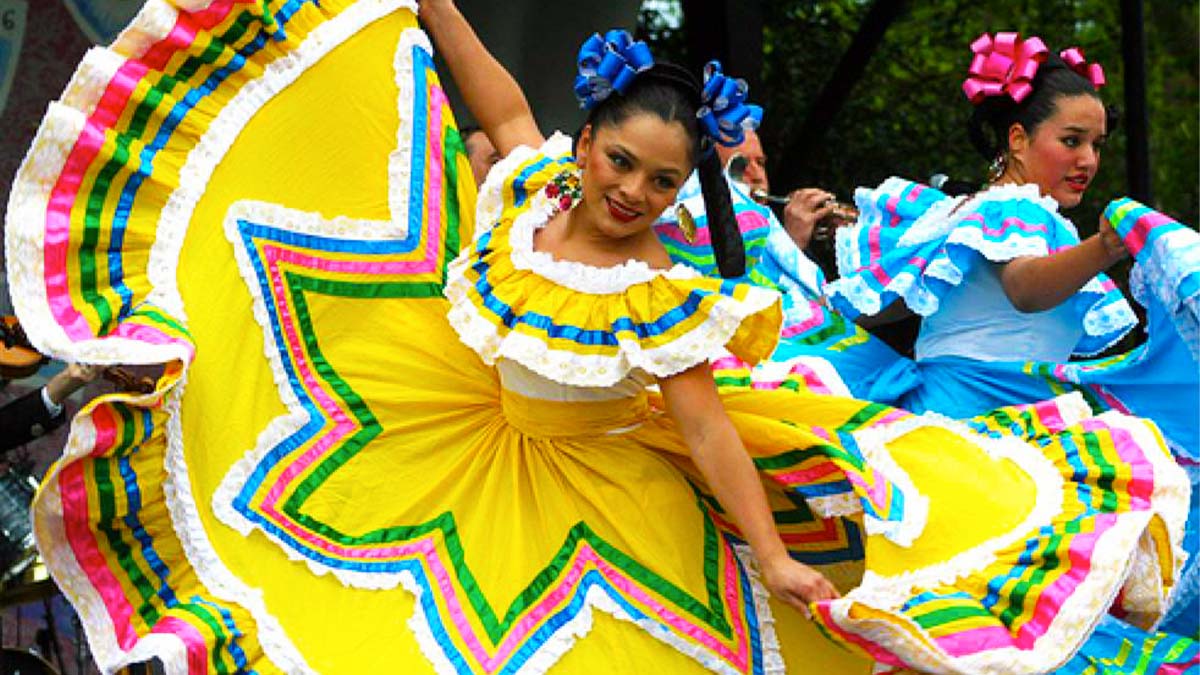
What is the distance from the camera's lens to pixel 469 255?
11.6 ft

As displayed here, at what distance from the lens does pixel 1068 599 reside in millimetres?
3105

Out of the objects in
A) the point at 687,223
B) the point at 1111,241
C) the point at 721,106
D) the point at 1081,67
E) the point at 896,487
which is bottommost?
the point at 896,487

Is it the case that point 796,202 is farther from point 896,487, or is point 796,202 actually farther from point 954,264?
point 896,487

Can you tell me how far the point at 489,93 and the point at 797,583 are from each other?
4.12ft

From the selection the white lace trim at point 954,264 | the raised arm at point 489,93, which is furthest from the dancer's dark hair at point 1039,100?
the raised arm at point 489,93

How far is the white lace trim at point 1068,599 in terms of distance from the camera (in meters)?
3.03

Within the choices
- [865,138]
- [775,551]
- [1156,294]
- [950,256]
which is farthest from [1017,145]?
[865,138]

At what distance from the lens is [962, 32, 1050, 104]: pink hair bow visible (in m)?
4.68

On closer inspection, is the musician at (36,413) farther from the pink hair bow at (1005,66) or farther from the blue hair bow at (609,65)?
the pink hair bow at (1005,66)

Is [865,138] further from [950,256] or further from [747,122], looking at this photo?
[747,122]

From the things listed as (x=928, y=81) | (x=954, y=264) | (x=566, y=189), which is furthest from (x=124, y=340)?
(x=928, y=81)

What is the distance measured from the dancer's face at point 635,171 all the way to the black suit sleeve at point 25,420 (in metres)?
1.53

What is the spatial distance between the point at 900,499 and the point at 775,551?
0.26 metres

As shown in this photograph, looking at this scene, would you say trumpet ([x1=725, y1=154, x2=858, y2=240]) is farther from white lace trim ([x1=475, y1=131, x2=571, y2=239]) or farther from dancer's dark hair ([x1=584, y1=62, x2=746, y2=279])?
dancer's dark hair ([x1=584, y1=62, x2=746, y2=279])
